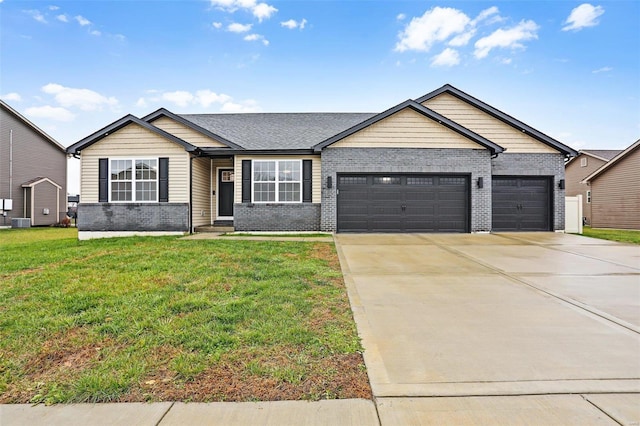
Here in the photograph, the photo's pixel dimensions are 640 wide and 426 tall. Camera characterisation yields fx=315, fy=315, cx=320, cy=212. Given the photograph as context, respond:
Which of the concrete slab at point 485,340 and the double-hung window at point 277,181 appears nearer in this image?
the concrete slab at point 485,340

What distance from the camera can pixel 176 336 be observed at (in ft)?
10.3

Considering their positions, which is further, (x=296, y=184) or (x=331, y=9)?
(x=331, y=9)

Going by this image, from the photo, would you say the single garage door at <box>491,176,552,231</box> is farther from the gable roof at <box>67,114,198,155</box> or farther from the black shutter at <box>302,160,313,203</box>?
the gable roof at <box>67,114,198,155</box>

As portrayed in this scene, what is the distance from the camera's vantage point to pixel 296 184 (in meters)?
13.0

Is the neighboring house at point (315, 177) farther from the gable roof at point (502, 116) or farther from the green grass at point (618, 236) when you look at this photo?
the green grass at point (618, 236)

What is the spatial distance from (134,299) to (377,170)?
10.2 m

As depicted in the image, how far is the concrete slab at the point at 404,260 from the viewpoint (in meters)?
6.39

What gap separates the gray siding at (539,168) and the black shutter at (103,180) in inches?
632

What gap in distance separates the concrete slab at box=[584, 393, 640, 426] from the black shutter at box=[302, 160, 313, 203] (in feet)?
36.4

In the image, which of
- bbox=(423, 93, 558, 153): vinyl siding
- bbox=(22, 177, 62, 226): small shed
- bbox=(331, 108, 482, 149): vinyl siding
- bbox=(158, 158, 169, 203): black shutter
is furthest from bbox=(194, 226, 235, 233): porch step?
bbox=(22, 177, 62, 226): small shed

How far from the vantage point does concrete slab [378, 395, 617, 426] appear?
202cm

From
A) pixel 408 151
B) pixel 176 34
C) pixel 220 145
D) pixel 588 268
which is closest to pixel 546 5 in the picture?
pixel 408 151

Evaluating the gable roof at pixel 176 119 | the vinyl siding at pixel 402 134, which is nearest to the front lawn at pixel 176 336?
the vinyl siding at pixel 402 134

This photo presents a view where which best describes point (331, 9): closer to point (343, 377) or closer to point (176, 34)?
point (176, 34)
